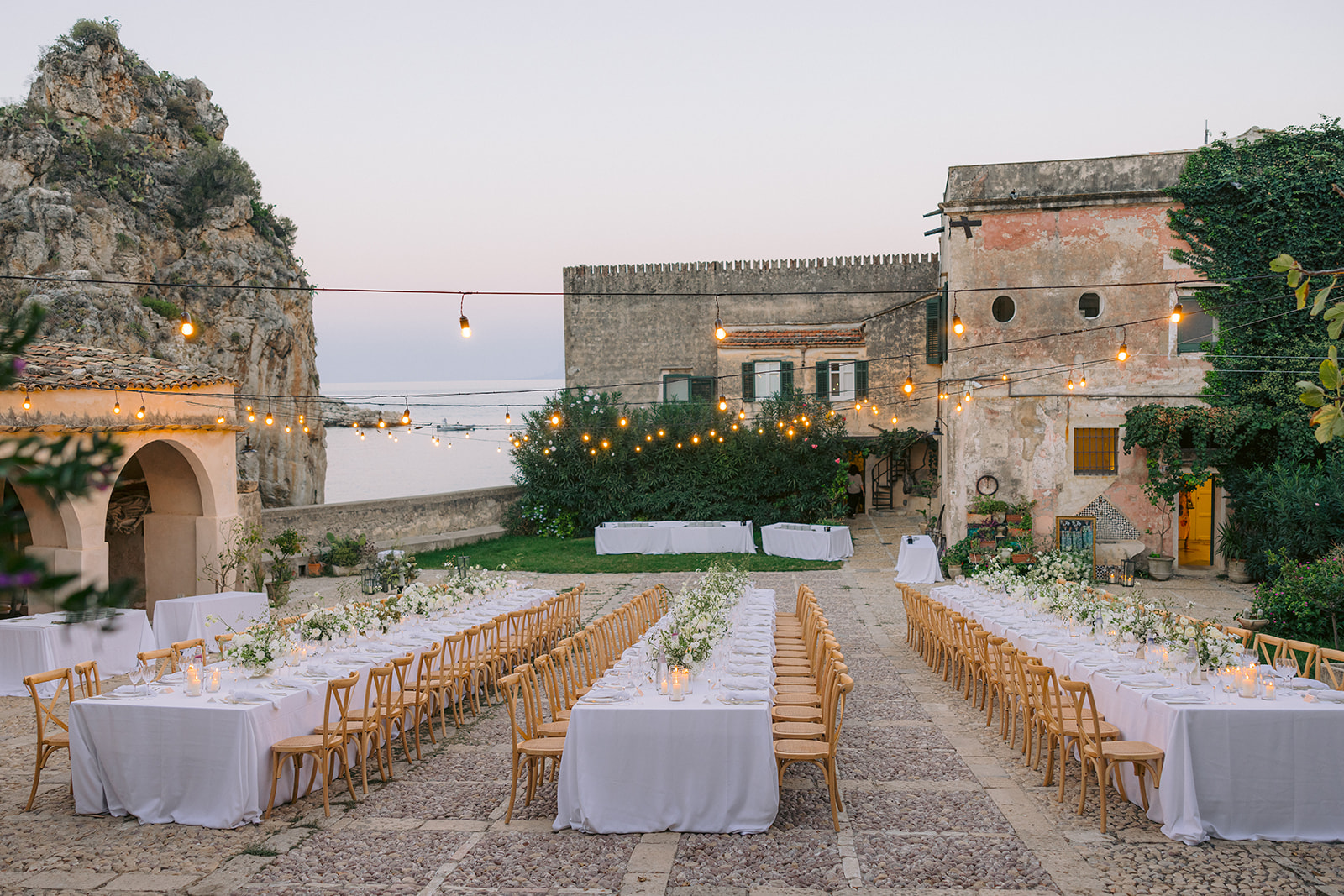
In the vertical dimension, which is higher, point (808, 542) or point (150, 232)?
point (150, 232)

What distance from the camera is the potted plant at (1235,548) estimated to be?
15.1m

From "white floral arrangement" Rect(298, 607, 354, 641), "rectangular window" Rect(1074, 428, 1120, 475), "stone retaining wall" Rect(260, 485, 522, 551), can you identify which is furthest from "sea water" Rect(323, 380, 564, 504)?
"rectangular window" Rect(1074, 428, 1120, 475)

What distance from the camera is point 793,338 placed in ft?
74.4

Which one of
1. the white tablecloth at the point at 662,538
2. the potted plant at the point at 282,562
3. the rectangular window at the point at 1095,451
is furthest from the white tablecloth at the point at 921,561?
the potted plant at the point at 282,562

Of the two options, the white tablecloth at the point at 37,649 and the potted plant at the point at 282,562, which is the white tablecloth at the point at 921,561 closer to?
the potted plant at the point at 282,562

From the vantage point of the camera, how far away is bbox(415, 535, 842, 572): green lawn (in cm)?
1800

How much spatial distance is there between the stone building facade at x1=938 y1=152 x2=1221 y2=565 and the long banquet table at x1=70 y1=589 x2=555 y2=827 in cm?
1326

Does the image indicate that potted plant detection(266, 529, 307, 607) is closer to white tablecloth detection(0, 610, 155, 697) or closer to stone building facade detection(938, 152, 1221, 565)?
white tablecloth detection(0, 610, 155, 697)

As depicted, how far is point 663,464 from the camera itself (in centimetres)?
2202

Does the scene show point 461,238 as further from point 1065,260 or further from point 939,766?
point 939,766

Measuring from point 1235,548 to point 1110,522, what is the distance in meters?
2.03

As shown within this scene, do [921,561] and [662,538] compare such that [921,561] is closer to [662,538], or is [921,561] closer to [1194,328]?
[662,538]

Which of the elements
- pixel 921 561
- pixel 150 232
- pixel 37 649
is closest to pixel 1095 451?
pixel 921 561

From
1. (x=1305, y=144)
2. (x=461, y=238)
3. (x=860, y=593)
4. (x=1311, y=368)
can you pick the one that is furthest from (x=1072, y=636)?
(x=461, y=238)
